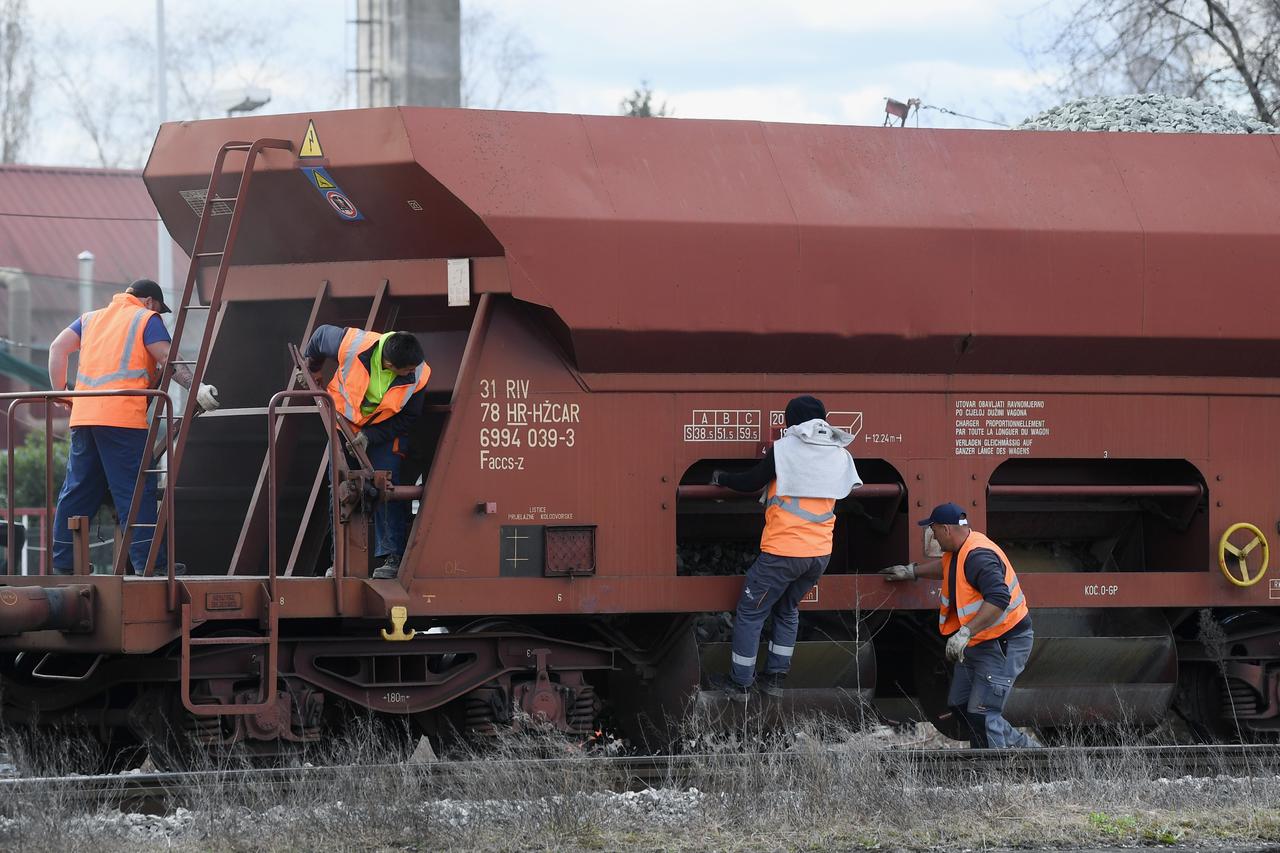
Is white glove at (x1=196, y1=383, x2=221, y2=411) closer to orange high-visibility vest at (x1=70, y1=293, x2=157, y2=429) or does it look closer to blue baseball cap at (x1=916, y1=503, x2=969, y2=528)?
orange high-visibility vest at (x1=70, y1=293, x2=157, y2=429)

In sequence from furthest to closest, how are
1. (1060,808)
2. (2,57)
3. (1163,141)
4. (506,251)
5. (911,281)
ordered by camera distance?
(2,57) → (1163,141) → (911,281) → (506,251) → (1060,808)

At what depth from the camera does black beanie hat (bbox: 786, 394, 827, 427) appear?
25.1 feet

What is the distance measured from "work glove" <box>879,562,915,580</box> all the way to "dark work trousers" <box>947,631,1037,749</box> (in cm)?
51

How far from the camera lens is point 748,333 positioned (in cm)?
779

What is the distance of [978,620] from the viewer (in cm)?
778

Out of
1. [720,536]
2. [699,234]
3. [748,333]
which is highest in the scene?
[699,234]

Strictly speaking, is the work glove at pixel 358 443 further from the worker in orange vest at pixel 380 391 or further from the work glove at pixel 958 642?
the work glove at pixel 958 642

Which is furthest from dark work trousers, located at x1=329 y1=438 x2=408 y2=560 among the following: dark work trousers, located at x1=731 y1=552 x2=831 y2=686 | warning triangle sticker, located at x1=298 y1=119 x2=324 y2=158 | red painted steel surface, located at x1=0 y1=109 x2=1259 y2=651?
dark work trousers, located at x1=731 y1=552 x2=831 y2=686

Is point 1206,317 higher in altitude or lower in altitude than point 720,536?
higher

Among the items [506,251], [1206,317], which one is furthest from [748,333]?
[1206,317]

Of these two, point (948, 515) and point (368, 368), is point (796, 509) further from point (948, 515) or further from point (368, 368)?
point (368, 368)

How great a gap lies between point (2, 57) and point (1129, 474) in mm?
45446

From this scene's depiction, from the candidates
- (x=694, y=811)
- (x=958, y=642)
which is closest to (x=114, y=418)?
(x=694, y=811)

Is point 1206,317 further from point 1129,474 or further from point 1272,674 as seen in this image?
point 1272,674
